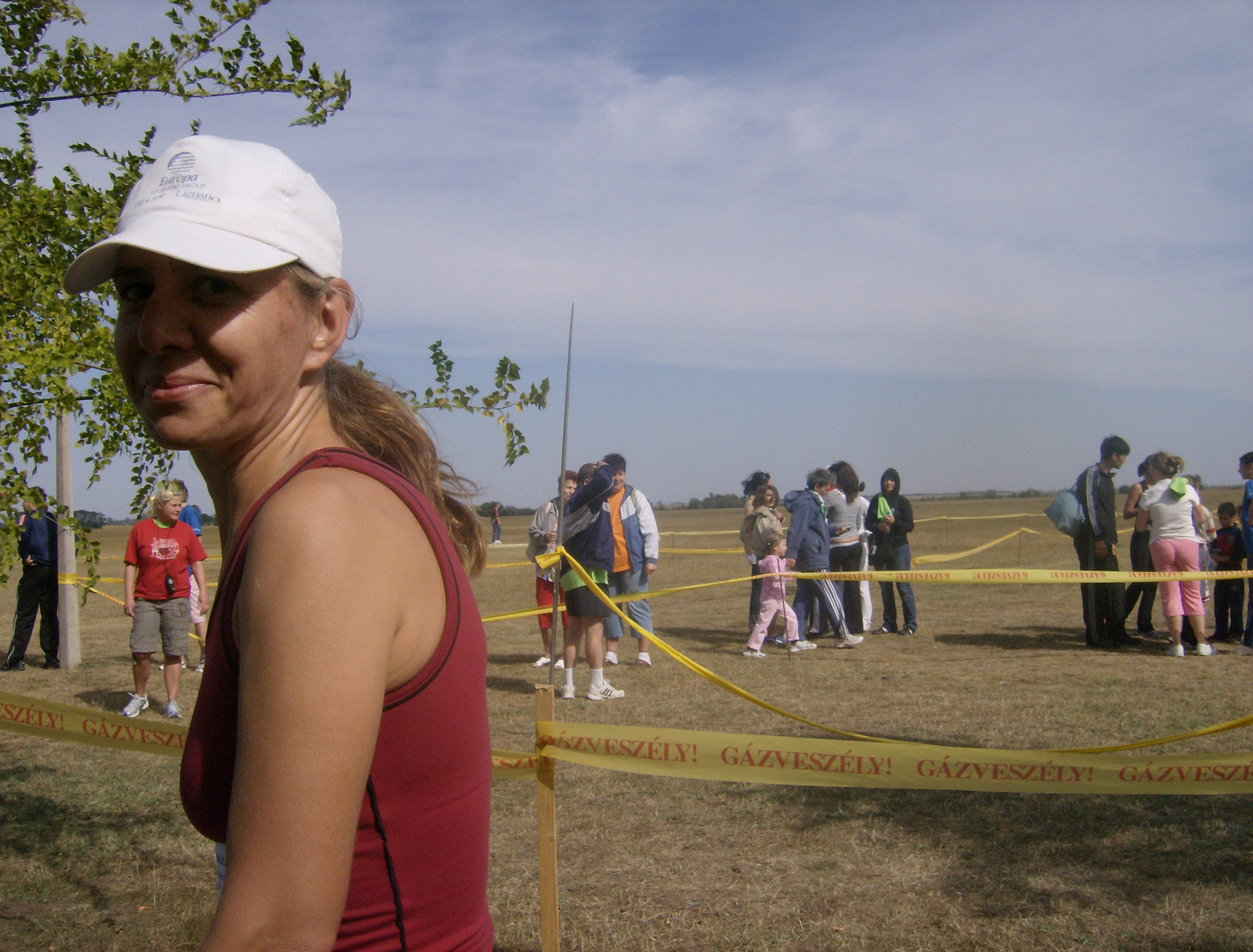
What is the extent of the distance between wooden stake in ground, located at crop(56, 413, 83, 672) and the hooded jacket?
9.28m

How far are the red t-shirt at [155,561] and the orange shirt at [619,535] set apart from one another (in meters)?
3.87

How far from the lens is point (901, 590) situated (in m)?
12.4

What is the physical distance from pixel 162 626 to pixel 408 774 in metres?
8.21

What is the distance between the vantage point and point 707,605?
16438 millimetres

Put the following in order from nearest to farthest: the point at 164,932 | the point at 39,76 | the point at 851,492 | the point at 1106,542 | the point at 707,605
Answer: the point at 39,76, the point at 164,932, the point at 1106,542, the point at 851,492, the point at 707,605

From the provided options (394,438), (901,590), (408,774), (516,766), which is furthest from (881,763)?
(901,590)

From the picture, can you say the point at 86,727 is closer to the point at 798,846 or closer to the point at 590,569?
the point at 798,846

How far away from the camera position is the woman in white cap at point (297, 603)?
2.97 feet

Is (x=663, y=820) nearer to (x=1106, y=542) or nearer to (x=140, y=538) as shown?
(x=140, y=538)

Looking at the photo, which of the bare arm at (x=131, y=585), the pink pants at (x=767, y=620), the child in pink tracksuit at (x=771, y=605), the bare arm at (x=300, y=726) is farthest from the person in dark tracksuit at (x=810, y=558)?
the bare arm at (x=300, y=726)

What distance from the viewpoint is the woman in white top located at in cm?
981

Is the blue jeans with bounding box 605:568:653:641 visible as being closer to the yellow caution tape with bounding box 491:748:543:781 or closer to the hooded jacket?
the hooded jacket

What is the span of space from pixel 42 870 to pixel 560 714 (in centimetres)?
401

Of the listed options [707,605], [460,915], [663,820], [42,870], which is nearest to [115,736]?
[42,870]
